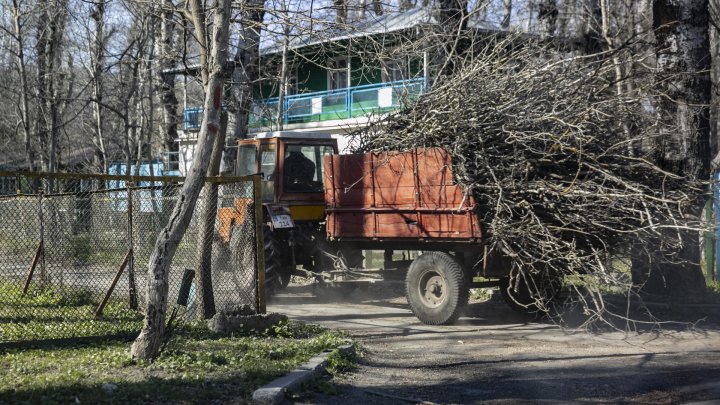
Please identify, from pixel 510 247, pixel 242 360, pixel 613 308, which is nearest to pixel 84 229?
pixel 242 360

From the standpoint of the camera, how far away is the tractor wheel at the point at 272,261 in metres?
12.3

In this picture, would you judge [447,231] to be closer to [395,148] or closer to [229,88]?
[395,148]

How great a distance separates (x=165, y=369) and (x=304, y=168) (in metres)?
6.63

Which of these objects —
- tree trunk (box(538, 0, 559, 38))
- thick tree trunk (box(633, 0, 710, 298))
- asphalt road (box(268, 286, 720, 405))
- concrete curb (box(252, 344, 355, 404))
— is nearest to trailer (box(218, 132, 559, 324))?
asphalt road (box(268, 286, 720, 405))

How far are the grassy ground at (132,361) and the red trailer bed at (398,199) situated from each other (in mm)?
1994

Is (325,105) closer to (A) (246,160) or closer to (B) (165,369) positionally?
(A) (246,160)

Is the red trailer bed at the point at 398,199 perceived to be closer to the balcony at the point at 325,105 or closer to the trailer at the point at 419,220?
the trailer at the point at 419,220

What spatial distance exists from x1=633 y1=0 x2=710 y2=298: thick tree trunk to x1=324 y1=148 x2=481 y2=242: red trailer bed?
351cm

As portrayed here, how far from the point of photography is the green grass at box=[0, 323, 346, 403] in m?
5.98

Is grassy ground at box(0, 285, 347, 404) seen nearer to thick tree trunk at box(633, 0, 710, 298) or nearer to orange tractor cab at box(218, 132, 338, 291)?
orange tractor cab at box(218, 132, 338, 291)

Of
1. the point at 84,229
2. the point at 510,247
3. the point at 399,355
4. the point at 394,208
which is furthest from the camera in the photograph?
the point at 84,229

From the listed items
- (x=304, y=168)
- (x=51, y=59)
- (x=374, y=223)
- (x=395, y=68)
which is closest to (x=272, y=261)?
(x=304, y=168)

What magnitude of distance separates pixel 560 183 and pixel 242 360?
4497mm

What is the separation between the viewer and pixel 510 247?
935 cm
